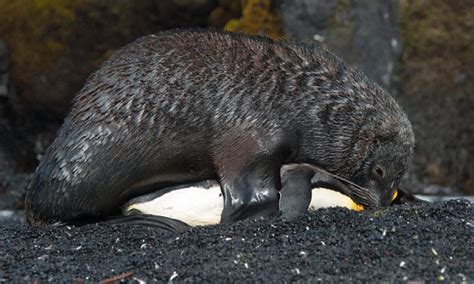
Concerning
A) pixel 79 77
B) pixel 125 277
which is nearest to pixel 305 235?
pixel 125 277

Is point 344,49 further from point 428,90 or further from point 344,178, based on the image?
point 344,178

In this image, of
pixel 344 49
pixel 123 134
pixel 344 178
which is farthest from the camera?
pixel 344 49

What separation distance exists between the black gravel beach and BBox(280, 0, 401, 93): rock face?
15.2 ft

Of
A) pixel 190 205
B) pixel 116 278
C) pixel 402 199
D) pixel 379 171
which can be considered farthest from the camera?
pixel 402 199

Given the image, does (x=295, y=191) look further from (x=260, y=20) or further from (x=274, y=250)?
(x=260, y=20)

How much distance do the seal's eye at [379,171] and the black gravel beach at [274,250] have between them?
97 centimetres

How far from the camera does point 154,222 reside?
6738mm

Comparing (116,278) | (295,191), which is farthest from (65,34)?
(116,278)

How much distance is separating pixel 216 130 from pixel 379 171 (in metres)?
1.37

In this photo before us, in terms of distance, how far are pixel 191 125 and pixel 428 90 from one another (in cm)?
482

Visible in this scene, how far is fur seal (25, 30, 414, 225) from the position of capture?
7.01 m

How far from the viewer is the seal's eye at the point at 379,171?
24.6 ft

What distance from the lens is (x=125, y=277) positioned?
16.4ft

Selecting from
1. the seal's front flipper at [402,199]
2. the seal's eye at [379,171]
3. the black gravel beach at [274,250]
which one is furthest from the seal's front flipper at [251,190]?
the seal's front flipper at [402,199]
